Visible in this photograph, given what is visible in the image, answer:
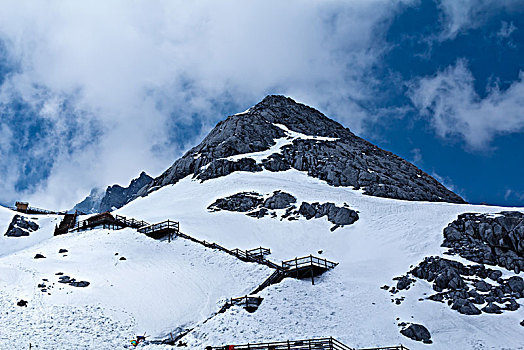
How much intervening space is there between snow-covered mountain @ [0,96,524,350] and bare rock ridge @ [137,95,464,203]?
181 inches

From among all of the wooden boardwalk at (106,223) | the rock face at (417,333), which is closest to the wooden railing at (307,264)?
the rock face at (417,333)

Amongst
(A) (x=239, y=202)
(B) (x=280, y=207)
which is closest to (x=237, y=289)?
(B) (x=280, y=207)

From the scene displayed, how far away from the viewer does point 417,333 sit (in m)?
29.4

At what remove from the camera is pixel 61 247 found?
45531mm

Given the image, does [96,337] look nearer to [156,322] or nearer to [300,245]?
[156,322]

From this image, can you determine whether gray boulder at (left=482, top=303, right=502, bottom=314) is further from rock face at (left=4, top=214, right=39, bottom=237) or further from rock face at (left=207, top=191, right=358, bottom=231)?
rock face at (left=4, top=214, right=39, bottom=237)

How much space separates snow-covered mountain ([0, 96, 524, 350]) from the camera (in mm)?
28422

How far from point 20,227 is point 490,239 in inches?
2579

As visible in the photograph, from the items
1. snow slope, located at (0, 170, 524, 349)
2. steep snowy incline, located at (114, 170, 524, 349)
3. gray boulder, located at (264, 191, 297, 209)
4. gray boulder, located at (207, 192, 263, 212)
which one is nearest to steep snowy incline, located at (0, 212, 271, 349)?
snow slope, located at (0, 170, 524, 349)

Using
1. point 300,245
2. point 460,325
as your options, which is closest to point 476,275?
point 460,325

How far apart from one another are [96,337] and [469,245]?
1316 inches

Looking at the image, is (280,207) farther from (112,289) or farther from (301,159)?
(112,289)

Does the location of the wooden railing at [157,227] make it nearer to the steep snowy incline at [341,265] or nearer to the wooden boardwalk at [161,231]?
the wooden boardwalk at [161,231]

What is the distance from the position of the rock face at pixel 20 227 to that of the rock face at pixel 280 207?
2914cm
